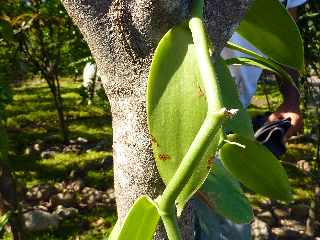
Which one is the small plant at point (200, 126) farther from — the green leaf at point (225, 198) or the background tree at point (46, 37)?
the background tree at point (46, 37)

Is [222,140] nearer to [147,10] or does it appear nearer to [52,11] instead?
[147,10]

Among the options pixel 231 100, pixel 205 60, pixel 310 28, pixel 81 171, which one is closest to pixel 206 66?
pixel 205 60

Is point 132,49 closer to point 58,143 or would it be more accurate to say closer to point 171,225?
point 171,225

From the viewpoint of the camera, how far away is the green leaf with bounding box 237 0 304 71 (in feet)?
1.10

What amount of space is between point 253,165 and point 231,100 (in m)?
0.04

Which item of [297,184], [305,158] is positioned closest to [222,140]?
[297,184]

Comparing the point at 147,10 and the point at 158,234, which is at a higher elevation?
the point at 147,10

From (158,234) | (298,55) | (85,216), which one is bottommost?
(85,216)

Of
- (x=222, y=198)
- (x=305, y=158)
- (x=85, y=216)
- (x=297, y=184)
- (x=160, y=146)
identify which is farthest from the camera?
(x=305, y=158)

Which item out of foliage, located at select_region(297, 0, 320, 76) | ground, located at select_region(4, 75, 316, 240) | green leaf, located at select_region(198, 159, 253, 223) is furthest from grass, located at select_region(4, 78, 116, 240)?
green leaf, located at select_region(198, 159, 253, 223)

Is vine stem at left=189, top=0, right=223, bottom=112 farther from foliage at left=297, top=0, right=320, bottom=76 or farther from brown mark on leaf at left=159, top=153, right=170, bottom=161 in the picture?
foliage at left=297, top=0, right=320, bottom=76

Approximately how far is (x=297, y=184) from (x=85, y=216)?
2.57 ft

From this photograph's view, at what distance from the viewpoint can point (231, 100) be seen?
340mm

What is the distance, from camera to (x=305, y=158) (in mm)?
2262
